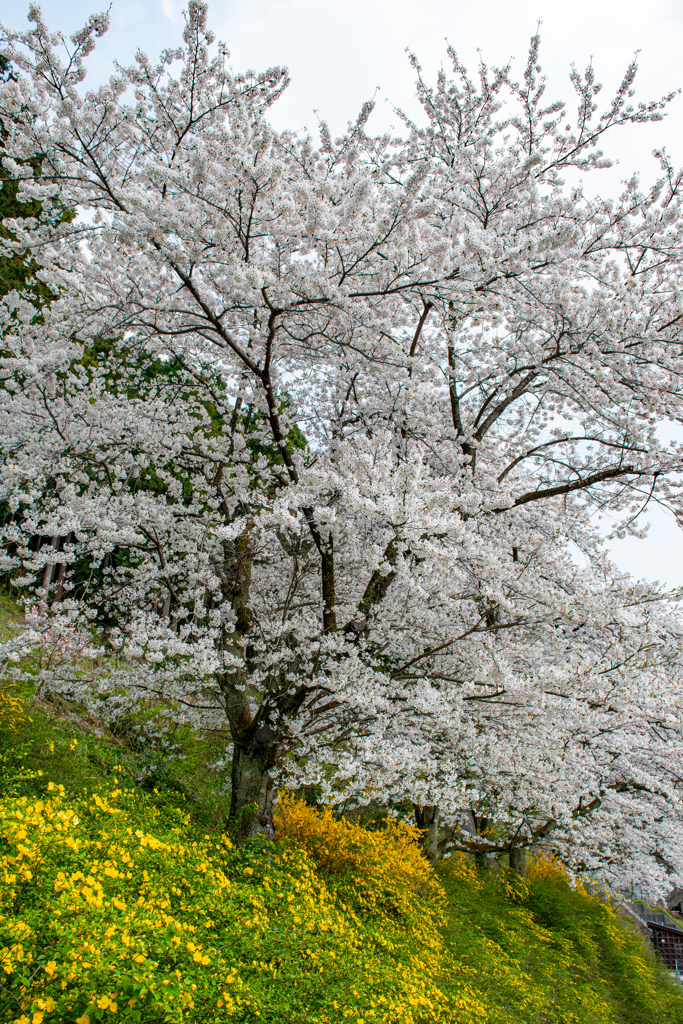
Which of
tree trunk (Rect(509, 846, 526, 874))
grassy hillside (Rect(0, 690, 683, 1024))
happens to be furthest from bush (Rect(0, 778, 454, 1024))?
tree trunk (Rect(509, 846, 526, 874))

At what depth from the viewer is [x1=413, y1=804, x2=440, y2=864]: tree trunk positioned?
9.80 metres

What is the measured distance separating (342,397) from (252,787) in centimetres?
460

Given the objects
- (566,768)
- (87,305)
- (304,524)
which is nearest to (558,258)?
(304,524)

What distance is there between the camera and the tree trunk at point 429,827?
9.80m

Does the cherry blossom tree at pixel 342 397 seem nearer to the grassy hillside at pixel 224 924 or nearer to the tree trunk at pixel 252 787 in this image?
the tree trunk at pixel 252 787

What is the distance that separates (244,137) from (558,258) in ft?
9.69

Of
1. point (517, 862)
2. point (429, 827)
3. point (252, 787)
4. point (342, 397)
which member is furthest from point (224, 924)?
point (517, 862)

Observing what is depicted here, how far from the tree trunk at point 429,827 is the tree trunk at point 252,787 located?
4993mm

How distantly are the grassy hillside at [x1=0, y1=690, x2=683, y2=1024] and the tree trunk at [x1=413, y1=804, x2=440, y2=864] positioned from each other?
0.40 metres

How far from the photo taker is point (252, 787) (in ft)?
18.6

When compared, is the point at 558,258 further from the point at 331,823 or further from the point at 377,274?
the point at 331,823

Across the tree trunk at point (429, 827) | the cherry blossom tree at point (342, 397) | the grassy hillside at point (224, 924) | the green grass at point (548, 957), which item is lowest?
the green grass at point (548, 957)

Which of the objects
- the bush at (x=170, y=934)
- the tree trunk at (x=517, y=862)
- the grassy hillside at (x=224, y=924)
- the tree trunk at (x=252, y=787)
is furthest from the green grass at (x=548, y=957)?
the tree trunk at (x=252, y=787)

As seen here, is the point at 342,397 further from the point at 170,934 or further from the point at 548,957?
the point at 548,957
